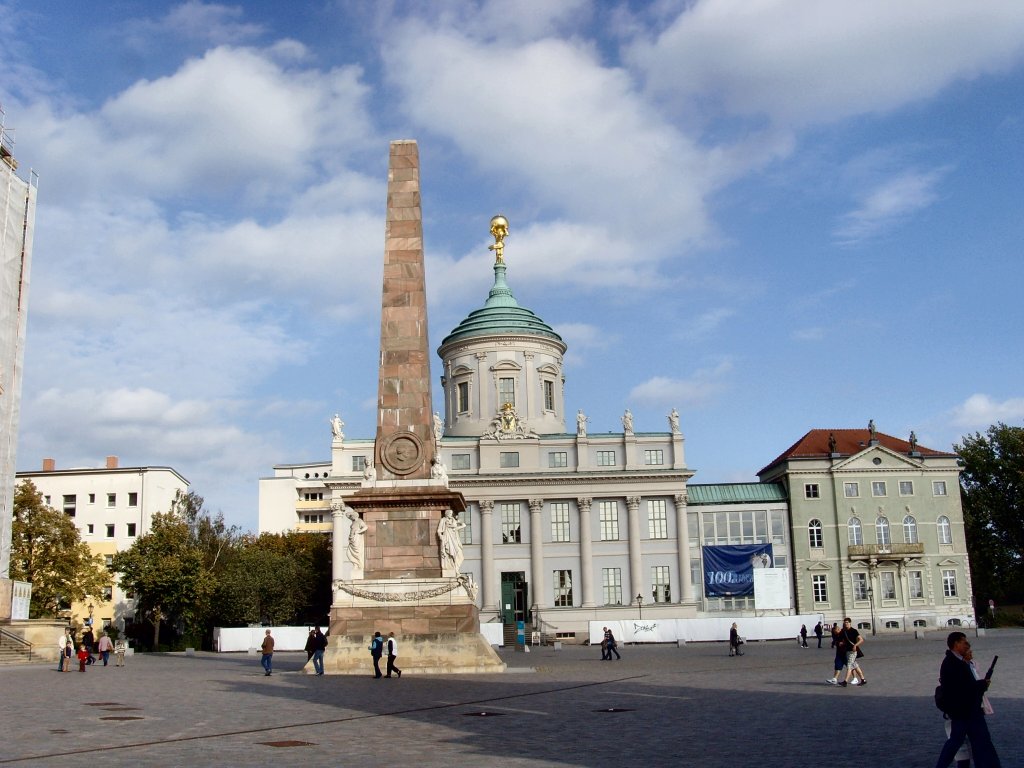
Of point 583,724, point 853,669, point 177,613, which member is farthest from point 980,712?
point 177,613

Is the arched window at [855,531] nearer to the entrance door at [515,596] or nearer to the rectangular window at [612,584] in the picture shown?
the rectangular window at [612,584]

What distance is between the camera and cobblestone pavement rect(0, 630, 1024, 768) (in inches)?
478

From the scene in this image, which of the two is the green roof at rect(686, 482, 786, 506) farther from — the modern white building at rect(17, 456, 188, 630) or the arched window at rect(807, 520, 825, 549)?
the modern white building at rect(17, 456, 188, 630)

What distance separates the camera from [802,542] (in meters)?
74.9

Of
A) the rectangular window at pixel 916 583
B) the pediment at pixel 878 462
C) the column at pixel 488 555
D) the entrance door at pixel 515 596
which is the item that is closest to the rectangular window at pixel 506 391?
the column at pixel 488 555

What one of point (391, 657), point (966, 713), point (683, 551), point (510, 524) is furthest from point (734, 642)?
point (966, 713)

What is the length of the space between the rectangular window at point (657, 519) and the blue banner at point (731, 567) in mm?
3201

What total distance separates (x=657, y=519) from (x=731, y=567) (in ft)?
19.0

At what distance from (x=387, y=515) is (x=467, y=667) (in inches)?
175

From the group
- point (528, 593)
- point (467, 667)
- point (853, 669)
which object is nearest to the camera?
point (853, 669)

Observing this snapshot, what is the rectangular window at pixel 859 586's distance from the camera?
73.9 m

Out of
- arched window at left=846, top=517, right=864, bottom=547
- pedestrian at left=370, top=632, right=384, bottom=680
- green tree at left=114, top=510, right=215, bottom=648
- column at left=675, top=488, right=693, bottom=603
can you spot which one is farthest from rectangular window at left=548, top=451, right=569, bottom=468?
pedestrian at left=370, top=632, right=384, bottom=680

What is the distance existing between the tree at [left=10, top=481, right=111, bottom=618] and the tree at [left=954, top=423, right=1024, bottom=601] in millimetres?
63932

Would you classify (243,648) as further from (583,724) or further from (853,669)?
(583,724)
